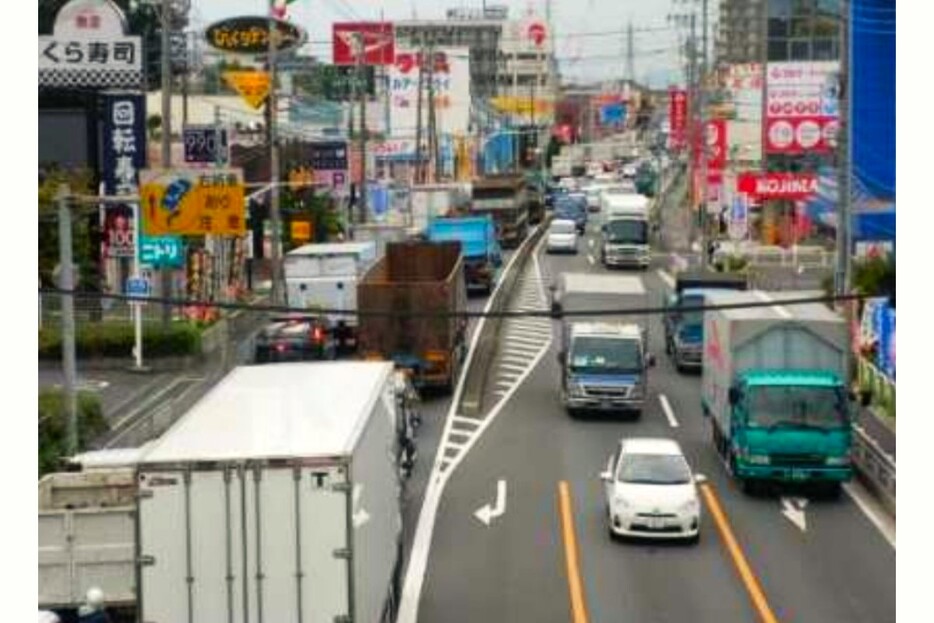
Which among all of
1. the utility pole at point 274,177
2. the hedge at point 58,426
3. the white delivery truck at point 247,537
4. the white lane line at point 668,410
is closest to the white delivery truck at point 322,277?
the utility pole at point 274,177

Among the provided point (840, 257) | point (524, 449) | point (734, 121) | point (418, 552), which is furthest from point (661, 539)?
point (734, 121)

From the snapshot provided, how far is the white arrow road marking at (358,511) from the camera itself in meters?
14.7

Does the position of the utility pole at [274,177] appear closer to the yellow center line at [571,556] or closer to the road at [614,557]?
the road at [614,557]

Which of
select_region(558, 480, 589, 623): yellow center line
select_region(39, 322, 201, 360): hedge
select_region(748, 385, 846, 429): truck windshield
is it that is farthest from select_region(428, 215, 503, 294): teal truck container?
select_region(748, 385, 846, 429): truck windshield

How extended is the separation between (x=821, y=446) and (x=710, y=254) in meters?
41.4

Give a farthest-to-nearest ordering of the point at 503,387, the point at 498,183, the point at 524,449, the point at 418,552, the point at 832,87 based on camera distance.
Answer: the point at 498,183 < the point at 832,87 < the point at 503,387 < the point at 524,449 < the point at 418,552

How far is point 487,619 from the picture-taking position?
2055 cm

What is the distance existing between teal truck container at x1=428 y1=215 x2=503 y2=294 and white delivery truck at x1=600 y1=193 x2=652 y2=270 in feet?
34.0

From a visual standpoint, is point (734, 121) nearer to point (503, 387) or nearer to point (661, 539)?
point (503, 387)

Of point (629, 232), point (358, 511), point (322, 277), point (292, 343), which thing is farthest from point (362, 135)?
point (358, 511)

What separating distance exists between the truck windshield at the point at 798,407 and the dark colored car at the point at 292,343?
43.2 feet

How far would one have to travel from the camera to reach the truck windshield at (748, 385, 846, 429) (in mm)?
26750

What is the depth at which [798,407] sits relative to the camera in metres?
26.9

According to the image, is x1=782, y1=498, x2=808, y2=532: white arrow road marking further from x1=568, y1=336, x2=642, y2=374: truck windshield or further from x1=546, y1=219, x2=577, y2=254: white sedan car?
x1=546, y1=219, x2=577, y2=254: white sedan car
